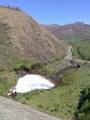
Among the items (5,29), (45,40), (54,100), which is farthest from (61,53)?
(54,100)

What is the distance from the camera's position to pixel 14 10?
115375 mm

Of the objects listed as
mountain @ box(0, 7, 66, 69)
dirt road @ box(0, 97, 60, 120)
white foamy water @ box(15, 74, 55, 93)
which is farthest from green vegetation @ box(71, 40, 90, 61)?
dirt road @ box(0, 97, 60, 120)

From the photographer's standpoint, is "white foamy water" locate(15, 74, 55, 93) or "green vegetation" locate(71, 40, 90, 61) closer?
"white foamy water" locate(15, 74, 55, 93)

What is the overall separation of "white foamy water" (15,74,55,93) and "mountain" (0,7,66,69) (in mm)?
11086

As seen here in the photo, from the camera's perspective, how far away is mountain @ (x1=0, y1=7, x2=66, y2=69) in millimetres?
95938

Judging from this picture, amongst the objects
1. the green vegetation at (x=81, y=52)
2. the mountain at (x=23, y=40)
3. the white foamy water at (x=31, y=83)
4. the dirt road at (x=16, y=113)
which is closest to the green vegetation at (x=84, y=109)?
the dirt road at (x=16, y=113)

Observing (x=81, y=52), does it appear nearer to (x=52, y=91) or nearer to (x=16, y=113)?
(x=52, y=91)

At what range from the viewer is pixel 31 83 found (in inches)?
2908

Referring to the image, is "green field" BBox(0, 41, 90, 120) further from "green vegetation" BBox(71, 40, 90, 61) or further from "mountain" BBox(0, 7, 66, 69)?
"green vegetation" BBox(71, 40, 90, 61)

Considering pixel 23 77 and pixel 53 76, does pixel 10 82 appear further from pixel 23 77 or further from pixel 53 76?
pixel 53 76

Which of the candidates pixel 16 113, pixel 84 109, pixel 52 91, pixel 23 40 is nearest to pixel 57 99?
pixel 52 91

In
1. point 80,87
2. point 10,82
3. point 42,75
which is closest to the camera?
point 80,87

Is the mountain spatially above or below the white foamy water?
above

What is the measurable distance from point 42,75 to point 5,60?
31.4 ft
